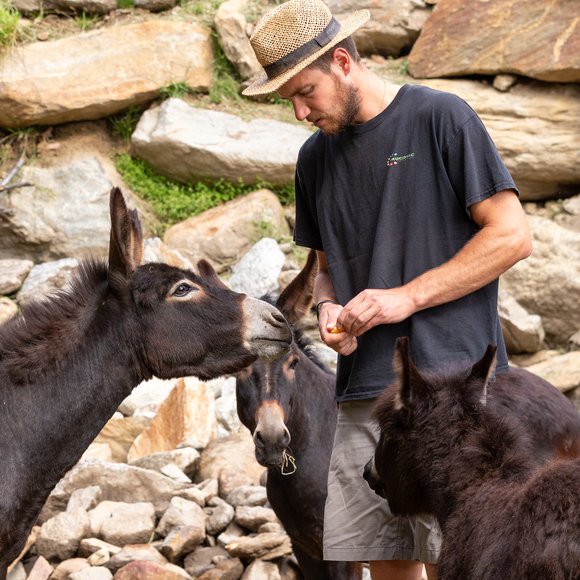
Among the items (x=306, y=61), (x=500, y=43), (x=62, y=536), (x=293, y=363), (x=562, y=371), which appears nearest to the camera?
(x=306, y=61)

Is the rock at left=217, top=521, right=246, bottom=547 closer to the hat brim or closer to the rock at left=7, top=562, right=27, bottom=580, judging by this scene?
the rock at left=7, top=562, right=27, bottom=580

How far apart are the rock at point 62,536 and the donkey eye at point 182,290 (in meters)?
2.84

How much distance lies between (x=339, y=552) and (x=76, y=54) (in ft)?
24.3

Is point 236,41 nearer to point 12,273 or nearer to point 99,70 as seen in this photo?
point 99,70

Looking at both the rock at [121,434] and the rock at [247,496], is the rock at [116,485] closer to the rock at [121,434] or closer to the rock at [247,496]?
the rock at [247,496]

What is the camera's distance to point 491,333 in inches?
147

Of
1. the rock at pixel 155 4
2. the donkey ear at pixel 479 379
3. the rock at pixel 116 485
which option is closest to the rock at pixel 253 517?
the rock at pixel 116 485

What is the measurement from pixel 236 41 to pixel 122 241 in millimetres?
6800

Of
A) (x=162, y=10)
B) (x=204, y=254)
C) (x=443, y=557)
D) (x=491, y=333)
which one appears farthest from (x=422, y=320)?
(x=162, y=10)

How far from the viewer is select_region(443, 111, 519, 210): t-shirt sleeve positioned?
3.53 meters

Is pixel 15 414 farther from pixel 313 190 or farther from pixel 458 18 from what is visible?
pixel 458 18

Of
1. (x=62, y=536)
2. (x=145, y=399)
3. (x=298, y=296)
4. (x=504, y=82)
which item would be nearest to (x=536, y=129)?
(x=504, y=82)

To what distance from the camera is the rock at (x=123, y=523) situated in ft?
20.0

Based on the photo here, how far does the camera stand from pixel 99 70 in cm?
977
